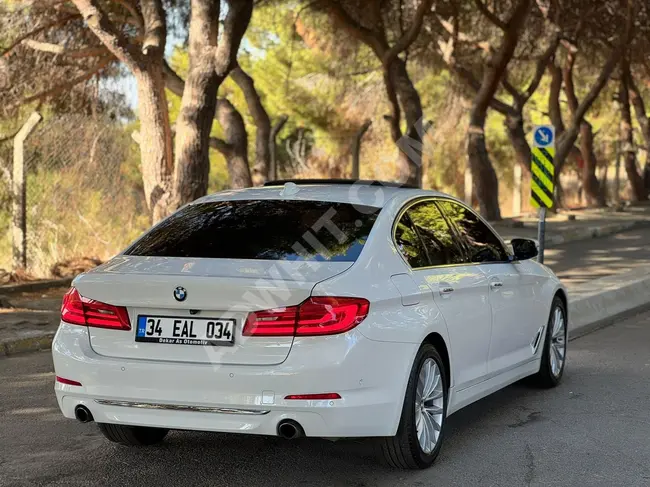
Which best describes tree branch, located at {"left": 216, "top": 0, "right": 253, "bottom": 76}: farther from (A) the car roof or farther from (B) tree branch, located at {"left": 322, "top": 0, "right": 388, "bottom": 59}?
(B) tree branch, located at {"left": 322, "top": 0, "right": 388, "bottom": 59}

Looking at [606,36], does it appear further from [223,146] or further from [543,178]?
[543,178]

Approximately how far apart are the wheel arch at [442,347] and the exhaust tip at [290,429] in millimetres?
1054

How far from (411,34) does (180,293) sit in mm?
19233

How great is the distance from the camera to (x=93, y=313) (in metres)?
5.51

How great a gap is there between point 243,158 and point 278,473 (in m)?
15.5

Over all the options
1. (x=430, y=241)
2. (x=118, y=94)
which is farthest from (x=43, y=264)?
(x=430, y=241)

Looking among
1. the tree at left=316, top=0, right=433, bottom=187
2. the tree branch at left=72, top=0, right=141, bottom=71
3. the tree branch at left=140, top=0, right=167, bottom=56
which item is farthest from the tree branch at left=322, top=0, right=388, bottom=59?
the tree branch at left=72, top=0, right=141, bottom=71

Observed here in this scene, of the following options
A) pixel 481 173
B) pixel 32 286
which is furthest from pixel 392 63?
pixel 32 286

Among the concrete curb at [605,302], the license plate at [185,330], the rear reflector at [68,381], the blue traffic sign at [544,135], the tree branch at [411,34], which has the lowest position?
the concrete curb at [605,302]

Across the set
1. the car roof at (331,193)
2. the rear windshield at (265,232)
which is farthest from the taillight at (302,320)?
the car roof at (331,193)

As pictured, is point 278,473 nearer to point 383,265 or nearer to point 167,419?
point 167,419

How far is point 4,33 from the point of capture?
61.1ft

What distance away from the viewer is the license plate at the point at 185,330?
5219 mm

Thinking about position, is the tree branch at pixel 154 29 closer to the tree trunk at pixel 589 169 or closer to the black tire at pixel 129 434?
the black tire at pixel 129 434
